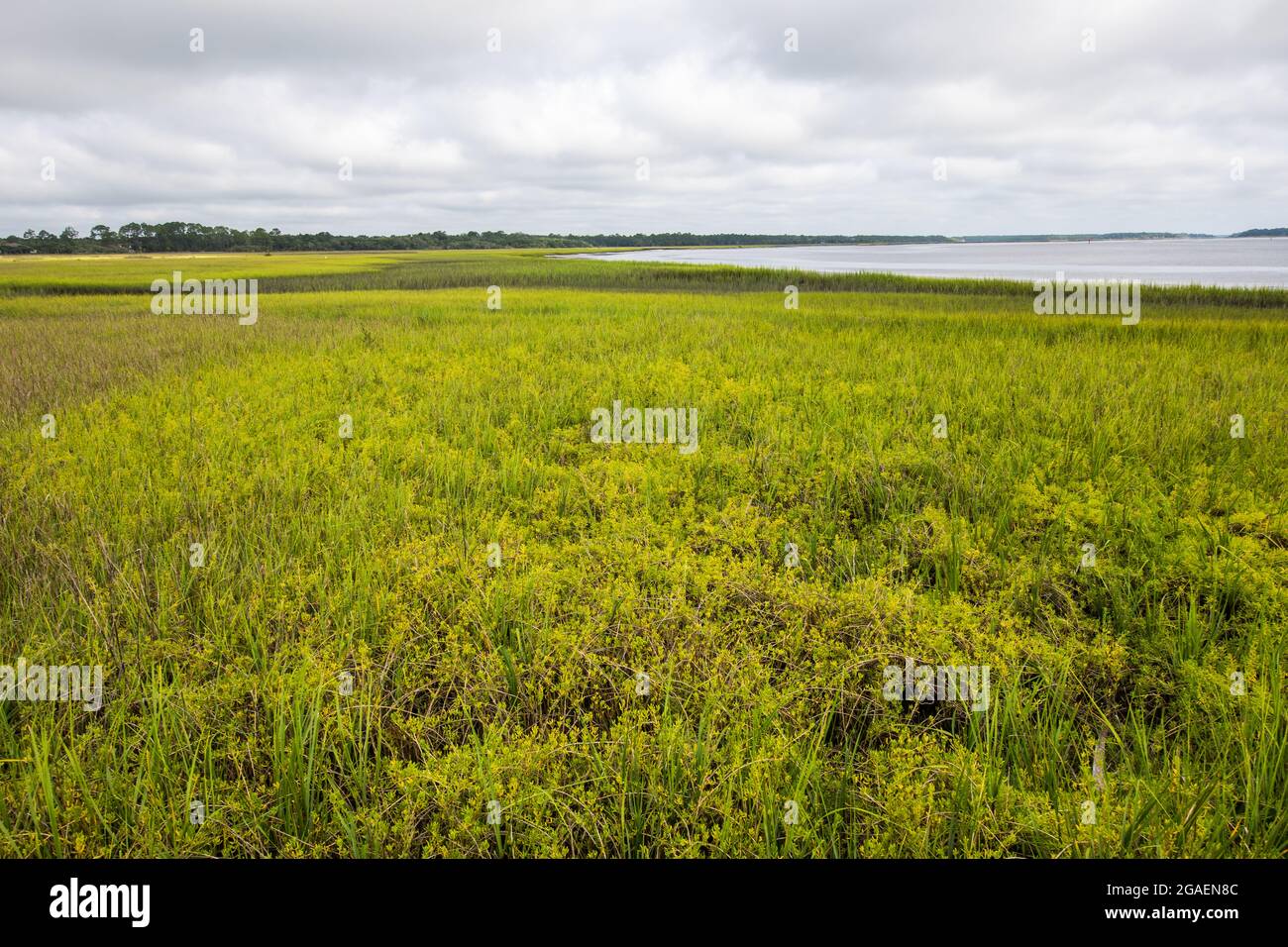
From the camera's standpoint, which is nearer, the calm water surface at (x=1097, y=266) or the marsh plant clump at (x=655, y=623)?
the marsh plant clump at (x=655, y=623)

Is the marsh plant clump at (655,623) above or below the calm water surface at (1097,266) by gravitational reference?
below

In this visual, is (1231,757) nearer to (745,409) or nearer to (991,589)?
(991,589)

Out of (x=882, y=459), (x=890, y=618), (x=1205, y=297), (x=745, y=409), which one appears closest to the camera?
(x=890, y=618)

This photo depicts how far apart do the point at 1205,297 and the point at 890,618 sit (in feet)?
80.2

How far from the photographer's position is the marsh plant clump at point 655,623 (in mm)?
1920

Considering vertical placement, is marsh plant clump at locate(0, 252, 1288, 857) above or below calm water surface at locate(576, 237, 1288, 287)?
below

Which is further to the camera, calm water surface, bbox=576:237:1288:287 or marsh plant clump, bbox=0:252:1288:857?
calm water surface, bbox=576:237:1288:287

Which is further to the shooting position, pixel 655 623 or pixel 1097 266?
pixel 1097 266

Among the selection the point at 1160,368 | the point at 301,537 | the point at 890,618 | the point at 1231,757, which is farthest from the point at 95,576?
the point at 1160,368

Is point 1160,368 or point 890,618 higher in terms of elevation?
point 1160,368

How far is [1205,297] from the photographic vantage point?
20.2 metres

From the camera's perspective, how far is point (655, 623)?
2.87 meters

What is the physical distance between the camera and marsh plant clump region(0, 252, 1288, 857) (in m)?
1.92
